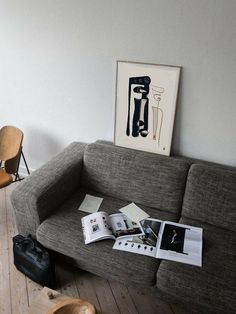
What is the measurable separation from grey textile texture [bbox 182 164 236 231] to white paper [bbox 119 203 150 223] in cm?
30

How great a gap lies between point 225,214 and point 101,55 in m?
1.43

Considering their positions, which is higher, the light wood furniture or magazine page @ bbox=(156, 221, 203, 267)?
the light wood furniture

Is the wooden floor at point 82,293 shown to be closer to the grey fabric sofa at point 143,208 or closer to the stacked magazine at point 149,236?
the grey fabric sofa at point 143,208

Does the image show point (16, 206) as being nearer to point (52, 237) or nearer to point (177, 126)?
point (52, 237)

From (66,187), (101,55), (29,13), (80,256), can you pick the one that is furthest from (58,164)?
(29,13)

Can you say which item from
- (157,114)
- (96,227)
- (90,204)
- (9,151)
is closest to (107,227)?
(96,227)

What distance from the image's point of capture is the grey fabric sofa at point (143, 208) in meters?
1.61

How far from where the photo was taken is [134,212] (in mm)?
2096

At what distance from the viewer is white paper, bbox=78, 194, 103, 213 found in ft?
6.94

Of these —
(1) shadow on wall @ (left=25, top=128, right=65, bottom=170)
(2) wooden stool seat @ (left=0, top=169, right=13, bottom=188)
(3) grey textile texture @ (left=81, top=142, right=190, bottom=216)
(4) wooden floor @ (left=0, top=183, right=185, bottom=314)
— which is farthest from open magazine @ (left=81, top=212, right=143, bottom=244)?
(1) shadow on wall @ (left=25, top=128, right=65, bottom=170)

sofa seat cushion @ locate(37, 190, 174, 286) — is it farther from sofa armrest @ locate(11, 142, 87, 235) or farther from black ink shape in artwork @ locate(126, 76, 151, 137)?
black ink shape in artwork @ locate(126, 76, 151, 137)

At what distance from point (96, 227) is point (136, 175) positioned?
0.48m

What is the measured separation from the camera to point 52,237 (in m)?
1.89

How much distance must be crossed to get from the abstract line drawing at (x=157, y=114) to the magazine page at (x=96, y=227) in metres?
0.69
